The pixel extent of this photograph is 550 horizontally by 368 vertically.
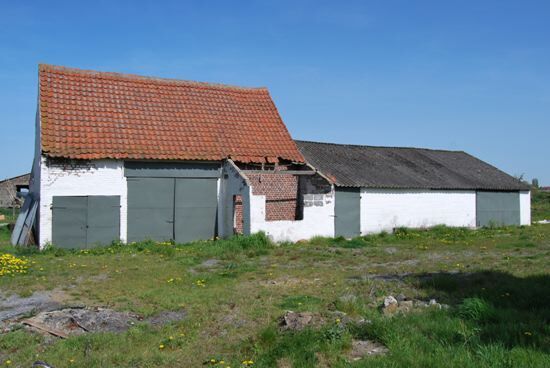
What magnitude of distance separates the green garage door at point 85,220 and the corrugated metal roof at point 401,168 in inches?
336

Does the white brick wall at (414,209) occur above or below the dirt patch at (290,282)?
above

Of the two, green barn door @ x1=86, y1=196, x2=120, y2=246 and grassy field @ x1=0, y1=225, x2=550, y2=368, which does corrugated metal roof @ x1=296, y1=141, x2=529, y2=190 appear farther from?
green barn door @ x1=86, y1=196, x2=120, y2=246

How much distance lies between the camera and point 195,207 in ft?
58.7

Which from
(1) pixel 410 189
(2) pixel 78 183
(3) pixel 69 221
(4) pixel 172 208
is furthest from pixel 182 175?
(1) pixel 410 189

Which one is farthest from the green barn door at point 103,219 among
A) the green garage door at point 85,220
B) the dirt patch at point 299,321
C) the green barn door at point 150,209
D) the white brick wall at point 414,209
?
the dirt patch at point 299,321

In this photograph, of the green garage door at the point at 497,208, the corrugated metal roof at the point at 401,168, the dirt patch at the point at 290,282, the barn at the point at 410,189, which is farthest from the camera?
the green garage door at the point at 497,208

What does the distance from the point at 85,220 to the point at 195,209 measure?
377 centimetres

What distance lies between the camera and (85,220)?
16.2 meters

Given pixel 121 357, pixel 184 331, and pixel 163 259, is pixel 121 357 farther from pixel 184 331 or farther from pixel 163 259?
pixel 163 259

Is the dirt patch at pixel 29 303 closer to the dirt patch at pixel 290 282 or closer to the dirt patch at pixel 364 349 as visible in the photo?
the dirt patch at pixel 290 282

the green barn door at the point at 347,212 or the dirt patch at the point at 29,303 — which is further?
the green barn door at the point at 347,212

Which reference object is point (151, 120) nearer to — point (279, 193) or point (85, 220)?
point (85, 220)

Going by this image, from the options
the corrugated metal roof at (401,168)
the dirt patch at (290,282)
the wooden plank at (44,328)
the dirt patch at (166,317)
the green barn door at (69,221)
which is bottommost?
the dirt patch at (166,317)

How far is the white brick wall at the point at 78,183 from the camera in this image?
618 inches
